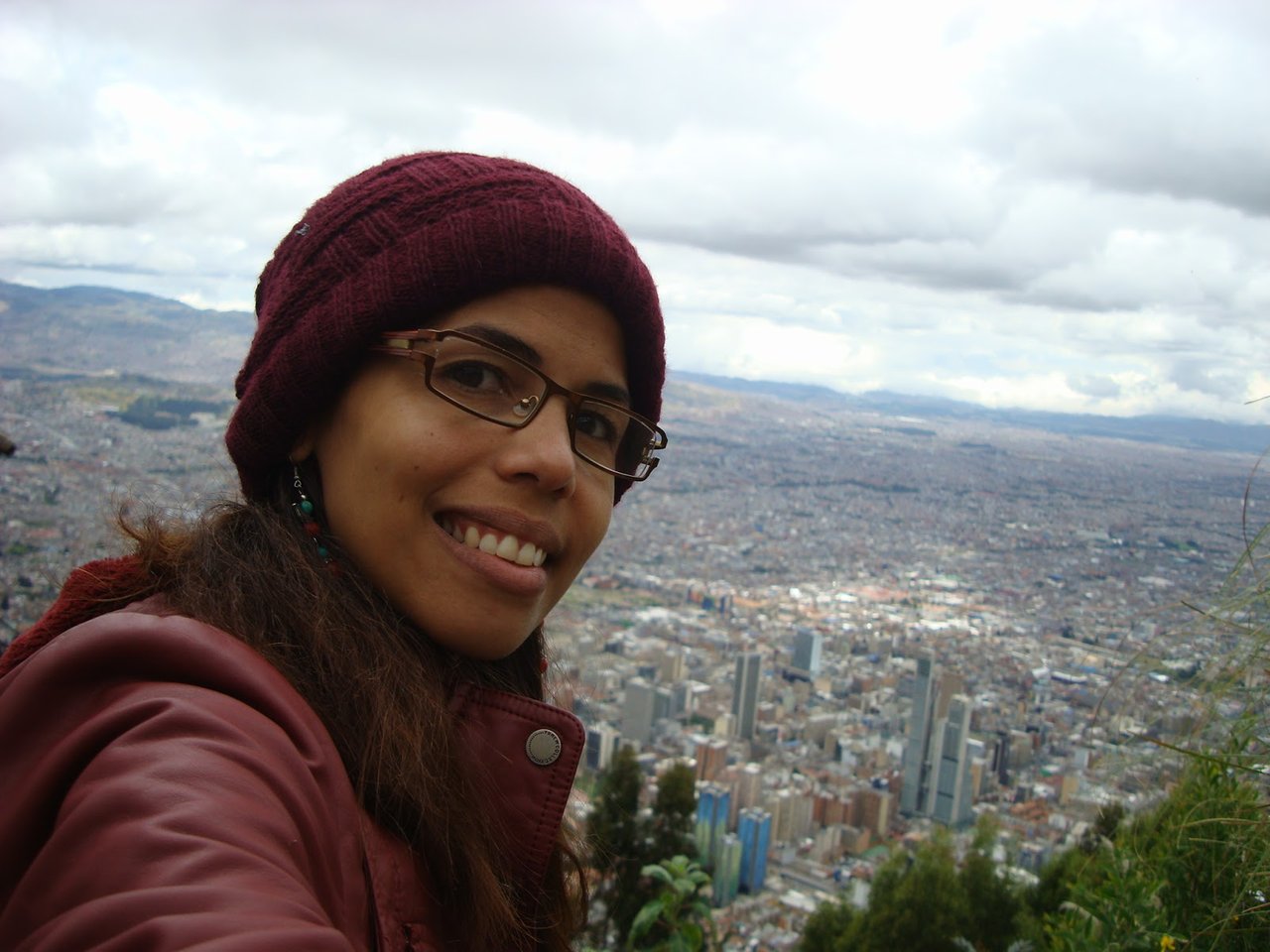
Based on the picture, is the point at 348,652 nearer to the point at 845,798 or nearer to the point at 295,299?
the point at 295,299

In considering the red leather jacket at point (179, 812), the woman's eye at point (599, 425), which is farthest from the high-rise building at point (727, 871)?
the red leather jacket at point (179, 812)

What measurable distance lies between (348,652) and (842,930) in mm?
6825

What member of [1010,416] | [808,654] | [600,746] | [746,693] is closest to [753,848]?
[600,746]

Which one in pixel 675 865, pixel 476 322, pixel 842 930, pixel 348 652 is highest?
pixel 476 322

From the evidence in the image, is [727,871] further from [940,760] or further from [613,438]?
[613,438]

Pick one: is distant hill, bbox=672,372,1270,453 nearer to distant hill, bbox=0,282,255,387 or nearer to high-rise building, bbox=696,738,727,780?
high-rise building, bbox=696,738,727,780

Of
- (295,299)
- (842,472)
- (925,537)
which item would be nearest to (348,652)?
(295,299)

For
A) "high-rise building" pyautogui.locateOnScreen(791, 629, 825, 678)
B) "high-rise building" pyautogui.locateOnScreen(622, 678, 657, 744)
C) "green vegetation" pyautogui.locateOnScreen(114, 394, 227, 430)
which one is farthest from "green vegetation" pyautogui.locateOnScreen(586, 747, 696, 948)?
"green vegetation" pyautogui.locateOnScreen(114, 394, 227, 430)

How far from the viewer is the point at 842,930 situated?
6.73m

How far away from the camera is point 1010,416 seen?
4791cm

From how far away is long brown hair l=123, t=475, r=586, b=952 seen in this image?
1034 mm

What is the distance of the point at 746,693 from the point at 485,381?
581 inches

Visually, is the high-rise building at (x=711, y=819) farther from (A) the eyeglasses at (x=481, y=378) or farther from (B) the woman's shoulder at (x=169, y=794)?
(B) the woman's shoulder at (x=169, y=794)

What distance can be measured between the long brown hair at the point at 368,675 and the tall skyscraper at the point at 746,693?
46.4ft
